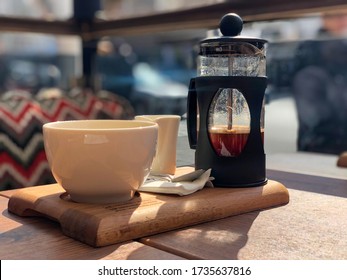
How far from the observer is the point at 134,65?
2.48 metres

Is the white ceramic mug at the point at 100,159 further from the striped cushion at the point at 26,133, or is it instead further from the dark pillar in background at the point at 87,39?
the dark pillar in background at the point at 87,39

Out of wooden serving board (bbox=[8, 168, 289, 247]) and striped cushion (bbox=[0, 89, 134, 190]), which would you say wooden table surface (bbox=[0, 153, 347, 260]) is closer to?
wooden serving board (bbox=[8, 168, 289, 247])

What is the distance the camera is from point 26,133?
5.05 ft

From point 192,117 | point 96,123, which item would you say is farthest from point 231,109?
point 96,123

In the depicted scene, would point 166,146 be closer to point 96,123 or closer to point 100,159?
point 96,123

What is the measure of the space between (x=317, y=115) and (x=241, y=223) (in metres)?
1.14

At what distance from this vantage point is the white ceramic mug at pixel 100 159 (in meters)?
0.67

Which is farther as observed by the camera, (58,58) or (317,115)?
(58,58)

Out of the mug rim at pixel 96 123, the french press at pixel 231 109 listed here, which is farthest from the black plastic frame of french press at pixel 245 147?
the mug rim at pixel 96 123

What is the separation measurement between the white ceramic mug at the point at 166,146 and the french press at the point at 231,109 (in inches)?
2.2

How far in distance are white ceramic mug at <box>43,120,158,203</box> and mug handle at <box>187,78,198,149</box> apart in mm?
204

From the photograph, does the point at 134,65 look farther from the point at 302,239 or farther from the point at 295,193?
the point at 302,239

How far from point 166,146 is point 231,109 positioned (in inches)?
5.7
